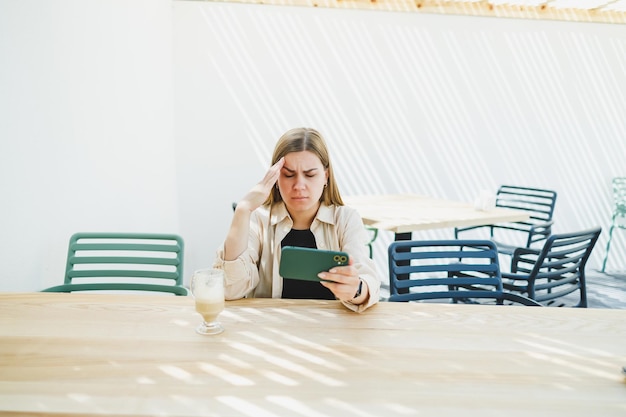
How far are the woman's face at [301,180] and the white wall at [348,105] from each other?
3.97 feet

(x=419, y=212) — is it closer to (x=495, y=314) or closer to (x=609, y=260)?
(x=495, y=314)

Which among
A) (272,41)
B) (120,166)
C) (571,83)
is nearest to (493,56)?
(571,83)

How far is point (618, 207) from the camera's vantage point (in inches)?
192

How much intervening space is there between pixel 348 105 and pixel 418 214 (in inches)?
63.2

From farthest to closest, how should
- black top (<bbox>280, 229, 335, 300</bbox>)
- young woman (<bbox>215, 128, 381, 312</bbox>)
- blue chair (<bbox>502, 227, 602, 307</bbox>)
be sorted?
blue chair (<bbox>502, 227, 602, 307</bbox>)
black top (<bbox>280, 229, 335, 300</bbox>)
young woman (<bbox>215, 128, 381, 312</bbox>)

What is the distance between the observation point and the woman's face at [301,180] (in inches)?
67.1

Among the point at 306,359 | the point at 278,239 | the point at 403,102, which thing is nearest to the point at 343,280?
the point at 306,359

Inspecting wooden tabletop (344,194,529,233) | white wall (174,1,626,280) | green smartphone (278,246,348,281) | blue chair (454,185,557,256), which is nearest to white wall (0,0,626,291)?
white wall (174,1,626,280)

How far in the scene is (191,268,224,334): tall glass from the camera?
1256 mm

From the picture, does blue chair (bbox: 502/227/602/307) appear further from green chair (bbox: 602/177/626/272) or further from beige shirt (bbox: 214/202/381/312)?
green chair (bbox: 602/177/626/272)

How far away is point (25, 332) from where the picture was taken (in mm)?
1235

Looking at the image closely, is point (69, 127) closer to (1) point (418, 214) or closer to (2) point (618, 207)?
(1) point (418, 214)

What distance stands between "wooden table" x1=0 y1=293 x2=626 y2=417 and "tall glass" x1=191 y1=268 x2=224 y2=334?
0.04m

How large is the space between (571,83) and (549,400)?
4.66 m
